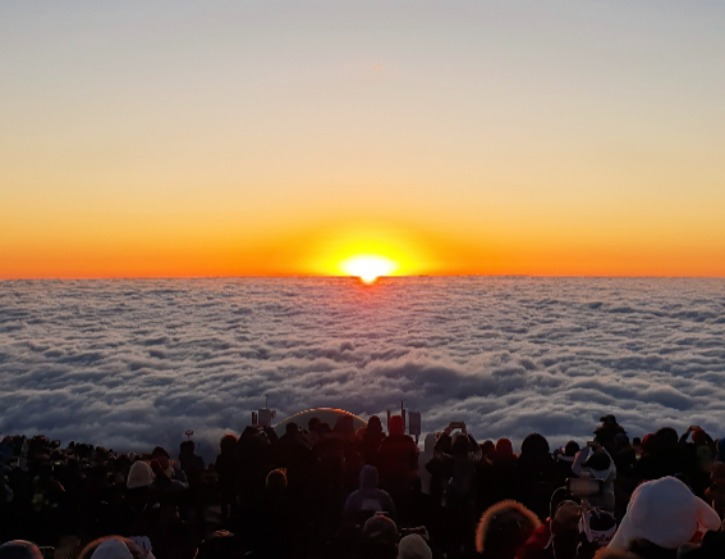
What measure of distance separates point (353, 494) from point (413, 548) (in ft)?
11.6

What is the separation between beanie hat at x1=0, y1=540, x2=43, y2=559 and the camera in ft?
15.5

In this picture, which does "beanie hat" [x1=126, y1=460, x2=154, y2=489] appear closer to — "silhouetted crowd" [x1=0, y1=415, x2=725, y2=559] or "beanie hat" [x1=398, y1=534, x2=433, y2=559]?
"silhouetted crowd" [x1=0, y1=415, x2=725, y2=559]

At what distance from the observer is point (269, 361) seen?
62062 mm

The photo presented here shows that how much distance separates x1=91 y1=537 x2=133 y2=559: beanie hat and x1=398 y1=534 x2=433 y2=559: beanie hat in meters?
1.52

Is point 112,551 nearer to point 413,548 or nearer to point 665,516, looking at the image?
point 413,548

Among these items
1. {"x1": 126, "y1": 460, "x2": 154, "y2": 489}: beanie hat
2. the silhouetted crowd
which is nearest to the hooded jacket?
the silhouetted crowd

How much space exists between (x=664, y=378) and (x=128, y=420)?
29.5 meters

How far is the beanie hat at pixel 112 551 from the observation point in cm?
485

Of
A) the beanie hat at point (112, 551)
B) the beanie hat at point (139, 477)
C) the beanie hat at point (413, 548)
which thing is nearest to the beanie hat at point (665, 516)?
the beanie hat at point (413, 548)

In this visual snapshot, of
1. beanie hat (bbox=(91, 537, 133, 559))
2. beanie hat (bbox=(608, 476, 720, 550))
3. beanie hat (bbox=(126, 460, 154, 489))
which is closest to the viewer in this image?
beanie hat (bbox=(608, 476, 720, 550))

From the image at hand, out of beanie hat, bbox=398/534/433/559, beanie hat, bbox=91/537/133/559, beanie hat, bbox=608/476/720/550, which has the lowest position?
beanie hat, bbox=398/534/433/559

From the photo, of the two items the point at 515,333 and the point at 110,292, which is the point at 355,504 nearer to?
the point at 515,333

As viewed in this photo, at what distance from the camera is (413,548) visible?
537 cm

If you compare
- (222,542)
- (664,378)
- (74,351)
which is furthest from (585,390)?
(222,542)
